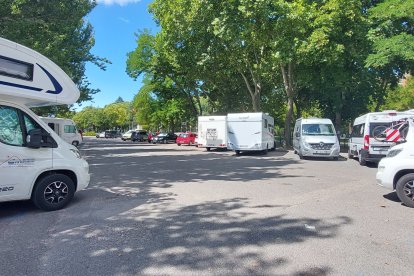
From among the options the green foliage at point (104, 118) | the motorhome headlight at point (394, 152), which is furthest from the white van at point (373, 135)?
the green foliage at point (104, 118)

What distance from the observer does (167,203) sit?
7.40 metres

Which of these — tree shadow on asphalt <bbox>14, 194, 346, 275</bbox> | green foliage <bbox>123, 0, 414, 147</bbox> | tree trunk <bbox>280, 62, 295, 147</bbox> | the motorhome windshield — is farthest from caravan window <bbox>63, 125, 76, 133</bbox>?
tree shadow on asphalt <bbox>14, 194, 346, 275</bbox>

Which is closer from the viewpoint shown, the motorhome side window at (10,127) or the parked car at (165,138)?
the motorhome side window at (10,127)

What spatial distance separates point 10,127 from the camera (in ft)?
20.8

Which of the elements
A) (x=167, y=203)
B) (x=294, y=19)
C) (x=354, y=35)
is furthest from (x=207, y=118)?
(x=167, y=203)

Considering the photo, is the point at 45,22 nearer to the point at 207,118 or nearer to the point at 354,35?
the point at 207,118

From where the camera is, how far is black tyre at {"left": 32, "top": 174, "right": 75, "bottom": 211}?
262 inches

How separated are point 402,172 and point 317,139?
10955mm

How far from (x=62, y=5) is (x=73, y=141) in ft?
60.4

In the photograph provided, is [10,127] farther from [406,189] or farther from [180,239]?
[406,189]

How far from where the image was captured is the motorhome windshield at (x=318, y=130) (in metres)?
18.8

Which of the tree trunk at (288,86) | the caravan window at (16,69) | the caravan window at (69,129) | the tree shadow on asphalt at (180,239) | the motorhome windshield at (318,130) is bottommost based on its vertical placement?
the tree shadow on asphalt at (180,239)

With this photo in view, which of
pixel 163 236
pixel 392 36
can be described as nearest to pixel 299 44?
pixel 392 36

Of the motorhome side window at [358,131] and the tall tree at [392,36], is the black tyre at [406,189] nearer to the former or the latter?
the motorhome side window at [358,131]
